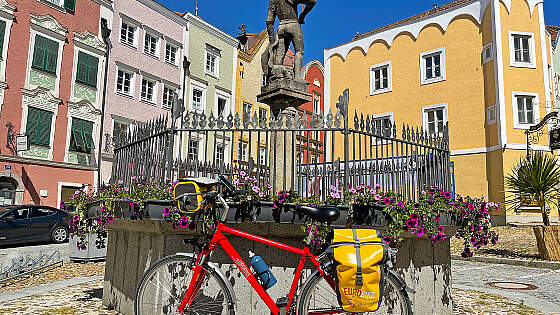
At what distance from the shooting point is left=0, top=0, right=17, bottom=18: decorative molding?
18.8 m

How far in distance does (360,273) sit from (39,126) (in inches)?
825

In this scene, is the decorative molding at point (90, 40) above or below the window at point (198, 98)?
above

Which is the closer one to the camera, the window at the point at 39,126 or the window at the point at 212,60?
the window at the point at 39,126

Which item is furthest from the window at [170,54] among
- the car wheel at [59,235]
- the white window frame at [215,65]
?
the car wheel at [59,235]

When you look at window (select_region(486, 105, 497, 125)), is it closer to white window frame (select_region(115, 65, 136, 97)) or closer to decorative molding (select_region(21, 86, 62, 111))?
white window frame (select_region(115, 65, 136, 97))

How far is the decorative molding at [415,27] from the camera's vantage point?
2208 cm

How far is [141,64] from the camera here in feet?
82.4

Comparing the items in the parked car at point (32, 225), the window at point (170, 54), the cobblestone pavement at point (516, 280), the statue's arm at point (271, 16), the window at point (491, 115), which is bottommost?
the cobblestone pavement at point (516, 280)

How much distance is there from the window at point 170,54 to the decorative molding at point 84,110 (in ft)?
21.2

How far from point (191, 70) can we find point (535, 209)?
71.7 feet

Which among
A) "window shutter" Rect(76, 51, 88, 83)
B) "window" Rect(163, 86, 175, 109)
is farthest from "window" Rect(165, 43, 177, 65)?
"window shutter" Rect(76, 51, 88, 83)

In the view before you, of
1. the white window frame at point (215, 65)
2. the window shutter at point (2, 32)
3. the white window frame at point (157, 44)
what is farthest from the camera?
the white window frame at point (215, 65)

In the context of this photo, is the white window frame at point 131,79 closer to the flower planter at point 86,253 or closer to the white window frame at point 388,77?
the white window frame at point 388,77

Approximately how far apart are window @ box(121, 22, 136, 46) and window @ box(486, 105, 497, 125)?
2033 centimetres
